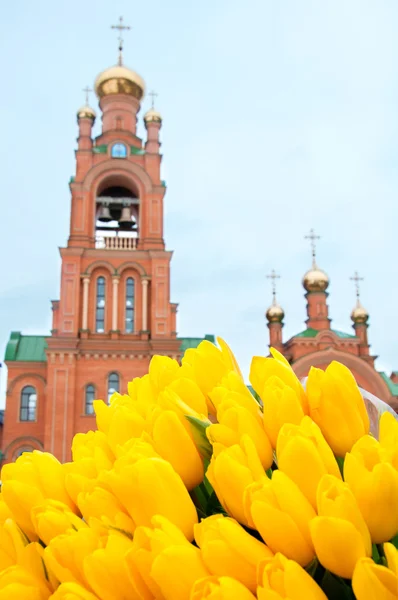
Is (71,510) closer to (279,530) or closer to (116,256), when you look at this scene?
(279,530)

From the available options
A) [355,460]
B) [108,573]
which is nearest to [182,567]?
[108,573]

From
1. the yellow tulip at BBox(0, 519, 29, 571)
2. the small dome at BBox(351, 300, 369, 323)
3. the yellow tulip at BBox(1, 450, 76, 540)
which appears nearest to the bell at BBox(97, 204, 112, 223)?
Result: the small dome at BBox(351, 300, 369, 323)

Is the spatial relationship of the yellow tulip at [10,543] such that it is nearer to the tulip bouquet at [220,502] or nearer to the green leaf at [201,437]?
the tulip bouquet at [220,502]

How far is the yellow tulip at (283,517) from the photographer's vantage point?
2.44 ft

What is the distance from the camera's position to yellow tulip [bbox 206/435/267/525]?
31.6 inches

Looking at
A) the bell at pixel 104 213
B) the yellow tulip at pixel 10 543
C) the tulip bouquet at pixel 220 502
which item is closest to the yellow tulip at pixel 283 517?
the tulip bouquet at pixel 220 502

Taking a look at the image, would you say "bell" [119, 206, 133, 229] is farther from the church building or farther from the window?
the church building

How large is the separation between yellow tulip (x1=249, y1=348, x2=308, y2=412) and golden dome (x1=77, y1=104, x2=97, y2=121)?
22.2 meters

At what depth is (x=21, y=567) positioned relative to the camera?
91 centimetres

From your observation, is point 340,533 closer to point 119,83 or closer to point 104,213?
point 104,213

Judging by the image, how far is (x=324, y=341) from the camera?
845 inches

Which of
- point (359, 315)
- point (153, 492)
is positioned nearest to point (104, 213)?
point (359, 315)

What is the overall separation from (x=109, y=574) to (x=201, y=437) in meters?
0.24

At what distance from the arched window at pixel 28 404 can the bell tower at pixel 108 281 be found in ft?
4.62
